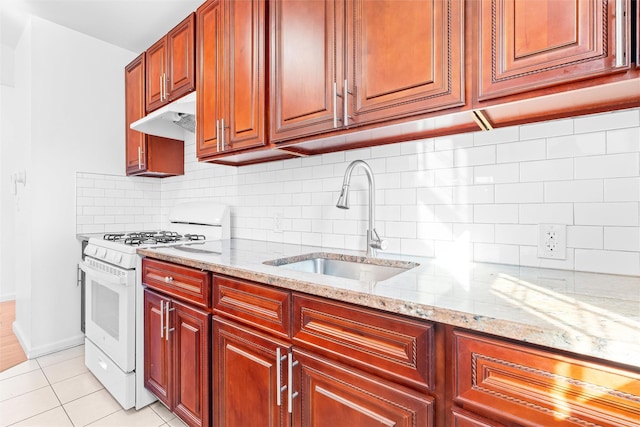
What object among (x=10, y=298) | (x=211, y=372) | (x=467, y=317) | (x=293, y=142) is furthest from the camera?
(x=10, y=298)

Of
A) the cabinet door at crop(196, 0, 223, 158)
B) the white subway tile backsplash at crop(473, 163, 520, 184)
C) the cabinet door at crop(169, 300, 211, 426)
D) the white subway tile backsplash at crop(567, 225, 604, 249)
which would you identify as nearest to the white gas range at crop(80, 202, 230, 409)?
the cabinet door at crop(169, 300, 211, 426)

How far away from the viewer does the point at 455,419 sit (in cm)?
72

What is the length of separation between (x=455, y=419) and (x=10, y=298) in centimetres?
514

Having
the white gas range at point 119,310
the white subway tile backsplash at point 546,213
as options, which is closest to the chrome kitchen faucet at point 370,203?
the white subway tile backsplash at point 546,213

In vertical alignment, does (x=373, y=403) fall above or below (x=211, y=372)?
above

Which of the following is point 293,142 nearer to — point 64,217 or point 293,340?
point 293,340

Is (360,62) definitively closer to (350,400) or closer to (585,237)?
(585,237)

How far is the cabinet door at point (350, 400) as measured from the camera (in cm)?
79

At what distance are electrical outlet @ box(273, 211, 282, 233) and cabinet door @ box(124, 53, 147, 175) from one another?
1391mm

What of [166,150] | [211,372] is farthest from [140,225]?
[211,372]

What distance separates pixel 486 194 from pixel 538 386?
0.82m

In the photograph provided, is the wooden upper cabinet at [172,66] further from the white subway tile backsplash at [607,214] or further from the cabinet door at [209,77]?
the white subway tile backsplash at [607,214]

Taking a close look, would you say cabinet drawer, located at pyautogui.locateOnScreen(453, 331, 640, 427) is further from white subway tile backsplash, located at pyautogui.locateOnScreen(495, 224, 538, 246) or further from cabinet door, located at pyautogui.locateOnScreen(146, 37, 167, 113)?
cabinet door, located at pyautogui.locateOnScreen(146, 37, 167, 113)

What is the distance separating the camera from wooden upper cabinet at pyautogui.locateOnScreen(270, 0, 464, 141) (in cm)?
103
